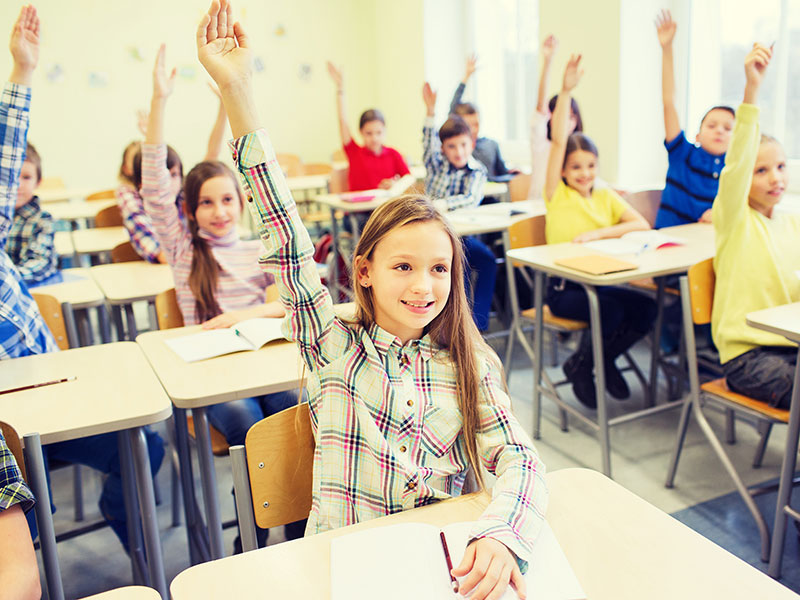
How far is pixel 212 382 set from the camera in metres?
1.56

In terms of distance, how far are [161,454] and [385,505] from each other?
99cm

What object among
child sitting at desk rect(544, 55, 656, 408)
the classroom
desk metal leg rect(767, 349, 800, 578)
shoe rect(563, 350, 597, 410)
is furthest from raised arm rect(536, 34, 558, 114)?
desk metal leg rect(767, 349, 800, 578)

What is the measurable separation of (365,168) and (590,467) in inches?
118

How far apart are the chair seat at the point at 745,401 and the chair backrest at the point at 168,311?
152 cm

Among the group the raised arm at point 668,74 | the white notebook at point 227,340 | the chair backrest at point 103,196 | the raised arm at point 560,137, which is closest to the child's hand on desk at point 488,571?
the white notebook at point 227,340

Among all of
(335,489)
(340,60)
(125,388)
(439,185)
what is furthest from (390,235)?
(340,60)

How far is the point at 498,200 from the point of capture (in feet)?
14.6

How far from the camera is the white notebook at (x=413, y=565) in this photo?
0.82m

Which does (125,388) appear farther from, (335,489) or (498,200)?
(498,200)

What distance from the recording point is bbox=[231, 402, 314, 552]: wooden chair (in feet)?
3.76

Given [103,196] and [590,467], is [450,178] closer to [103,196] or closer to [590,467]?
[590,467]

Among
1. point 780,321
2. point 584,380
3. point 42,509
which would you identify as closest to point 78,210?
point 584,380

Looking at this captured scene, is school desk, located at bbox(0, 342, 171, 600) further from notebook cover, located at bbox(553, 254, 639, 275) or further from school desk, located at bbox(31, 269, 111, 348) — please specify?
notebook cover, located at bbox(553, 254, 639, 275)

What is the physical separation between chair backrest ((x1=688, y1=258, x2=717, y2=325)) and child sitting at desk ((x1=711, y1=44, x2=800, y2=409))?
0.7 inches
